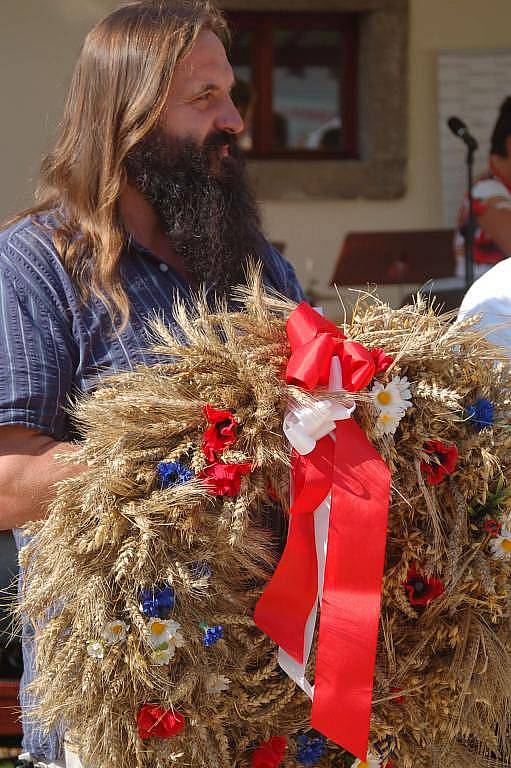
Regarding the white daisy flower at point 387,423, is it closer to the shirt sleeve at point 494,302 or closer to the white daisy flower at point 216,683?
the white daisy flower at point 216,683

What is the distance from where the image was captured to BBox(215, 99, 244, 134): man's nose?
2.00 metres

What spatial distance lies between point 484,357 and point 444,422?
0.13 metres

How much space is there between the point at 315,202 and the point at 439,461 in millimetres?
4521

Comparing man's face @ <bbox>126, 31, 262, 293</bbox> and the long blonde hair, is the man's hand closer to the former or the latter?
the long blonde hair

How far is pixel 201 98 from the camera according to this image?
200 centimetres

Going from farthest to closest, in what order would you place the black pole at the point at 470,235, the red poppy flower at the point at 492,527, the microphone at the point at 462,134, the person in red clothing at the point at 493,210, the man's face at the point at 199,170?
the person in red clothing at the point at 493,210
the black pole at the point at 470,235
the microphone at the point at 462,134
the man's face at the point at 199,170
the red poppy flower at the point at 492,527

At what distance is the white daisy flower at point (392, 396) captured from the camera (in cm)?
132

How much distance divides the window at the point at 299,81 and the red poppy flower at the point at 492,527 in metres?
4.57

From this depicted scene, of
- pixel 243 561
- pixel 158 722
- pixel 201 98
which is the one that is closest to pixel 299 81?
pixel 201 98

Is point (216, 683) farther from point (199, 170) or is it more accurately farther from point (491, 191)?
point (491, 191)

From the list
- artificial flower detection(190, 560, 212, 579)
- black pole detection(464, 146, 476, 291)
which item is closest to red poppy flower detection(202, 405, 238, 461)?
artificial flower detection(190, 560, 212, 579)

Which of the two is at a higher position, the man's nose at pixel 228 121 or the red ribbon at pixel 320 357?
the man's nose at pixel 228 121

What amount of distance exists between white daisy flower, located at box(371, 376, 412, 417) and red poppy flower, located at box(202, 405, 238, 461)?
189 millimetres

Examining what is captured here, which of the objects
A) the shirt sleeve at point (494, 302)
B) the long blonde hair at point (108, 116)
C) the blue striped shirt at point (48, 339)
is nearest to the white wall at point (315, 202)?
the long blonde hair at point (108, 116)
